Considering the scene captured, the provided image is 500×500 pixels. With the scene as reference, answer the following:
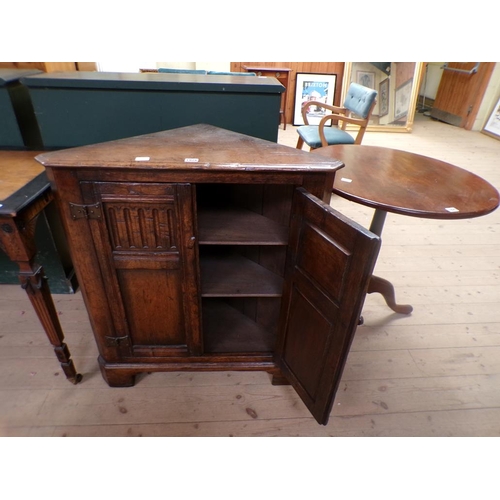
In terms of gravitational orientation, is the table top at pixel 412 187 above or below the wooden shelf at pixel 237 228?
above

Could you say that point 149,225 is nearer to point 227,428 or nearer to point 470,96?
point 227,428

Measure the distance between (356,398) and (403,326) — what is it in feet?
2.00

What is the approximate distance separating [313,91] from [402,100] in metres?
1.47

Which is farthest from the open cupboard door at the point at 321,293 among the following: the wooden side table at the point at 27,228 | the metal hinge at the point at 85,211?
the wooden side table at the point at 27,228

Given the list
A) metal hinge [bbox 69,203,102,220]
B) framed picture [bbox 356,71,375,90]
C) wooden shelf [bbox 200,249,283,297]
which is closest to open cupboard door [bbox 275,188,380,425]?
wooden shelf [bbox 200,249,283,297]

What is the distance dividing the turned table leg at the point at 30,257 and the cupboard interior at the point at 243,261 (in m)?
0.61

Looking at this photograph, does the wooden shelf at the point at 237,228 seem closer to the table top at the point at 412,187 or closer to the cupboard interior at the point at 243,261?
the cupboard interior at the point at 243,261

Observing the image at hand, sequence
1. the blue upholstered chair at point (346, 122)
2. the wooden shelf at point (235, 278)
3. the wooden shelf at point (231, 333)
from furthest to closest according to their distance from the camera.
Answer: the blue upholstered chair at point (346, 122) < the wooden shelf at point (231, 333) < the wooden shelf at point (235, 278)

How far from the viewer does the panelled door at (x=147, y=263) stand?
1.14 meters

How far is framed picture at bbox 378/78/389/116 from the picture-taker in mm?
5836

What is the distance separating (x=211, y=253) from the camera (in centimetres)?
166

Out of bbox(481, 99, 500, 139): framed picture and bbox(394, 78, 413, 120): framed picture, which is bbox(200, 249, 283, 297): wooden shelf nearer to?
bbox(394, 78, 413, 120): framed picture

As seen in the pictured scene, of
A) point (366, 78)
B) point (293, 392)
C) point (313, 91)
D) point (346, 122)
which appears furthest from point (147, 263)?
point (366, 78)

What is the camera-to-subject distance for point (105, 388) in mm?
1612
